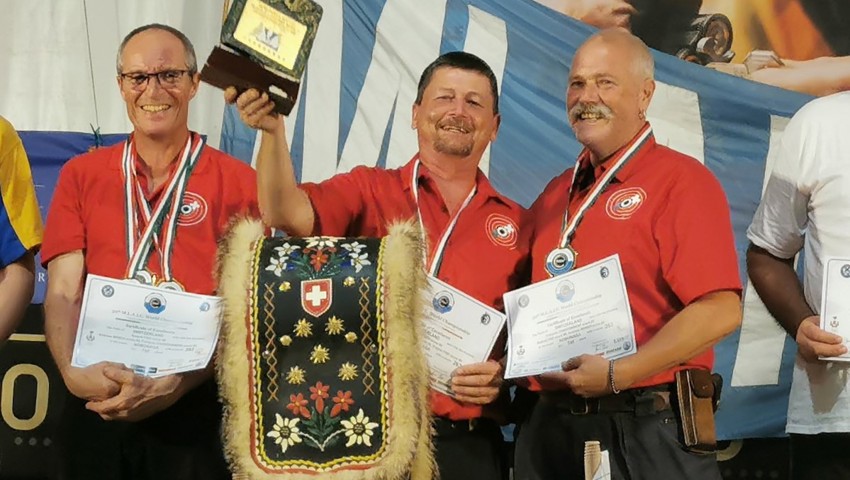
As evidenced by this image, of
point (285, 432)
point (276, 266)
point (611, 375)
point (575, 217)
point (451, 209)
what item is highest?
point (451, 209)

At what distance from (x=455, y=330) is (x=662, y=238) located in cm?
60

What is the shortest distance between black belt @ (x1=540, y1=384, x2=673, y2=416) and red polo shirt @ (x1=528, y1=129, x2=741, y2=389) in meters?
0.02

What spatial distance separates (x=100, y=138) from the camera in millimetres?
4277

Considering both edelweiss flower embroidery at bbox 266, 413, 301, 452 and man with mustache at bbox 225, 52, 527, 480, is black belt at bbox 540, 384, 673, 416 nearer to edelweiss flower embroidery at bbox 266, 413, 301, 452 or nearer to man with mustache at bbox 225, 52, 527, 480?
man with mustache at bbox 225, 52, 527, 480

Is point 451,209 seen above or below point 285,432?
above

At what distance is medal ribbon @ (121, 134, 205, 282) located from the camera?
3.02 metres

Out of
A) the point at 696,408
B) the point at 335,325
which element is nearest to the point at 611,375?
the point at 696,408

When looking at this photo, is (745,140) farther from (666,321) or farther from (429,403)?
(429,403)

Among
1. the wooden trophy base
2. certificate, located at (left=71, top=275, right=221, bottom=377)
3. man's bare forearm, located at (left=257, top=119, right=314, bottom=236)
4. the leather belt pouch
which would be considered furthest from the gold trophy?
the leather belt pouch

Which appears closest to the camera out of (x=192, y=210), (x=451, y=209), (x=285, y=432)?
(x=285, y=432)

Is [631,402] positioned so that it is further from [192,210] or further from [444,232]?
[192,210]

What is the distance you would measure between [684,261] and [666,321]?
6.8 inches

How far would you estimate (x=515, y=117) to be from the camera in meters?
4.14

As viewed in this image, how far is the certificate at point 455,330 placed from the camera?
Answer: 2.90m
